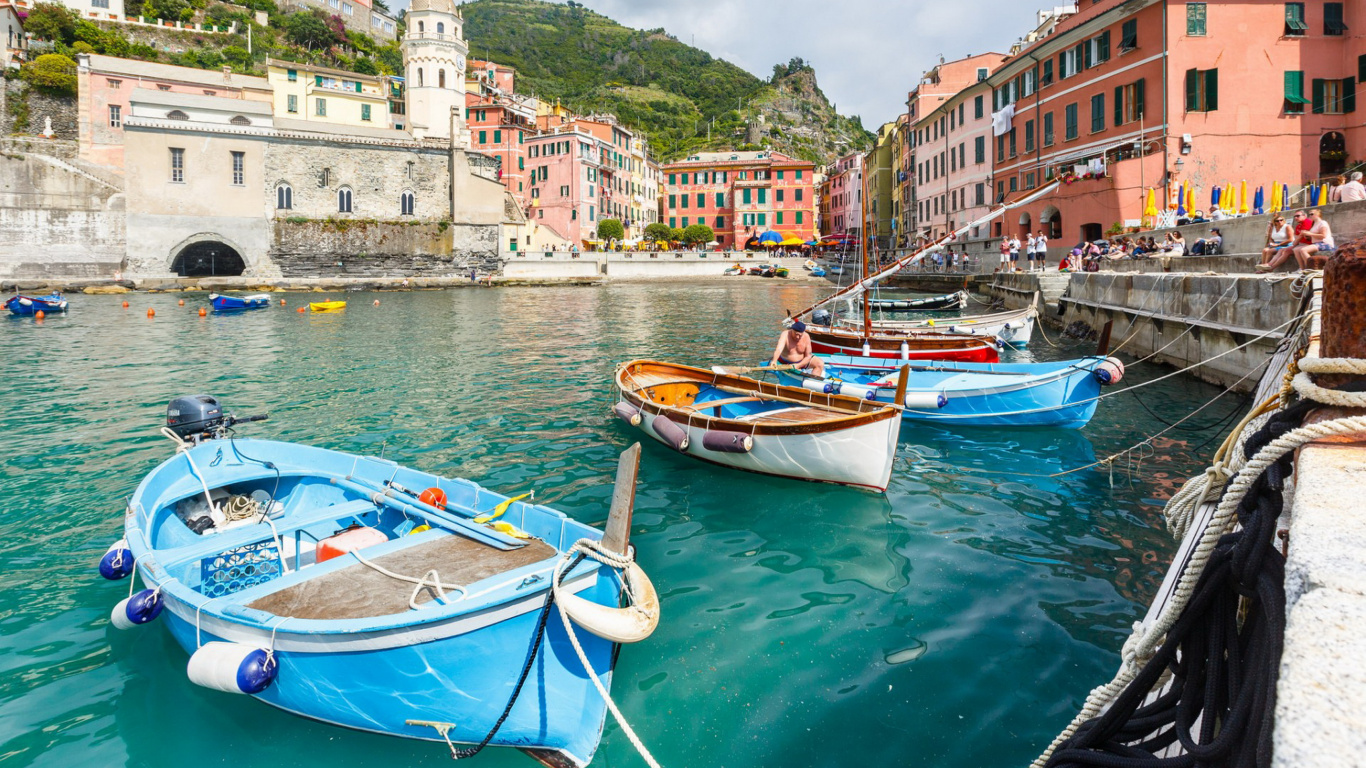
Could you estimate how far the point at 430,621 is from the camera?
13.1 ft

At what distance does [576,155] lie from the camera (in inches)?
2707

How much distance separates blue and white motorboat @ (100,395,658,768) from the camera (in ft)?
13.3

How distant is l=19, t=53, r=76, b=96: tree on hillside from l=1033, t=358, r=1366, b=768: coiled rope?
7771cm

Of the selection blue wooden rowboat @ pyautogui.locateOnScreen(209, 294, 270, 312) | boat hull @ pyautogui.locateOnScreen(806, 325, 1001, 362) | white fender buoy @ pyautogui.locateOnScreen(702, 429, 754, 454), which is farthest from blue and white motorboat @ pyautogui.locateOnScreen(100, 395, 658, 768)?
blue wooden rowboat @ pyautogui.locateOnScreen(209, 294, 270, 312)

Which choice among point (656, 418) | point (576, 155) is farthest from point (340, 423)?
point (576, 155)

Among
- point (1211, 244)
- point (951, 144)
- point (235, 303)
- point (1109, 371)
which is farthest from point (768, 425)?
point (951, 144)

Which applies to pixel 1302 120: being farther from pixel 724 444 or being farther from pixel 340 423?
pixel 340 423

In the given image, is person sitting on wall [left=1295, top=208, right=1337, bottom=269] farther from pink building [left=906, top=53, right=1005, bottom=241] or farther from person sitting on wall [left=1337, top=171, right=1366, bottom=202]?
pink building [left=906, top=53, right=1005, bottom=241]

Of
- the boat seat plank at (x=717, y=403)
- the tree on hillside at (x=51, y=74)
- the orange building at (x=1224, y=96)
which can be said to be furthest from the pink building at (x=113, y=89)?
the orange building at (x=1224, y=96)

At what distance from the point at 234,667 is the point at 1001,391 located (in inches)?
416

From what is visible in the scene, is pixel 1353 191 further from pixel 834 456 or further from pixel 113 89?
pixel 113 89

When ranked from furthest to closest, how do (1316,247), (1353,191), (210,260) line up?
1. (210,260)
2. (1353,191)
3. (1316,247)

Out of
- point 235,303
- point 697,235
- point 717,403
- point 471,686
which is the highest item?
point 697,235

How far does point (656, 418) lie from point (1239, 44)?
104 ft
